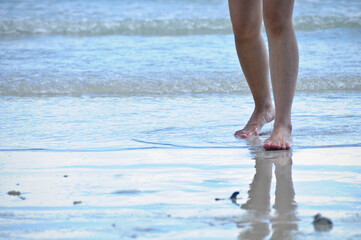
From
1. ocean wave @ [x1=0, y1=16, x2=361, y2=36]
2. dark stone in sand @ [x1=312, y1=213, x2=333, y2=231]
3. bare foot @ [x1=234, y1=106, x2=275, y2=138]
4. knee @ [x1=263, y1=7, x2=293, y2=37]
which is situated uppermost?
knee @ [x1=263, y1=7, x2=293, y2=37]

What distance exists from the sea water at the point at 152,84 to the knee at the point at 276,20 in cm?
52

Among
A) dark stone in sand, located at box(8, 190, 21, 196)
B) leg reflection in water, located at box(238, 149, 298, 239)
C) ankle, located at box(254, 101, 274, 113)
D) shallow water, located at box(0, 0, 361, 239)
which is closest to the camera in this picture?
leg reflection in water, located at box(238, 149, 298, 239)

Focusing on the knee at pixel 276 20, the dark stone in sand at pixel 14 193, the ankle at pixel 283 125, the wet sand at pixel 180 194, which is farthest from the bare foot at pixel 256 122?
the dark stone in sand at pixel 14 193

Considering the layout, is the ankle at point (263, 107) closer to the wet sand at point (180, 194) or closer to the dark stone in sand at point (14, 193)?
the wet sand at point (180, 194)

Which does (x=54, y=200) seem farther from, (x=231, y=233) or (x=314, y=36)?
(x=314, y=36)

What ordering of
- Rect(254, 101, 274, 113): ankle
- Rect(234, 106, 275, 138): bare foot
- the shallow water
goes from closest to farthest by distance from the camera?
the shallow water
Rect(234, 106, 275, 138): bare foot
Rect(254, 101, 274, 113): ankle

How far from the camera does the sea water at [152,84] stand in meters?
3.28

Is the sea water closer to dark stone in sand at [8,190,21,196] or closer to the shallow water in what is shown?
the shallow water

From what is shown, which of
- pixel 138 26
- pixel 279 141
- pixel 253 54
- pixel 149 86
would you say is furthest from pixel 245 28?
pixel 138 26

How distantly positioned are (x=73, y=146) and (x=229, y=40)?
17.3 ft

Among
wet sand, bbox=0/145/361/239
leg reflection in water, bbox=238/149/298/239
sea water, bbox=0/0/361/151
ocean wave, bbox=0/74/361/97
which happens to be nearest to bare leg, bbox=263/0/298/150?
sea water, bbox=0/0/361/151

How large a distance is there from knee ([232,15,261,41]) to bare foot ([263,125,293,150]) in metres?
0.64

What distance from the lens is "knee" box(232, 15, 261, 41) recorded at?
334cm

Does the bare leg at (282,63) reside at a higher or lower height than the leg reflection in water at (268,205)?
higher
